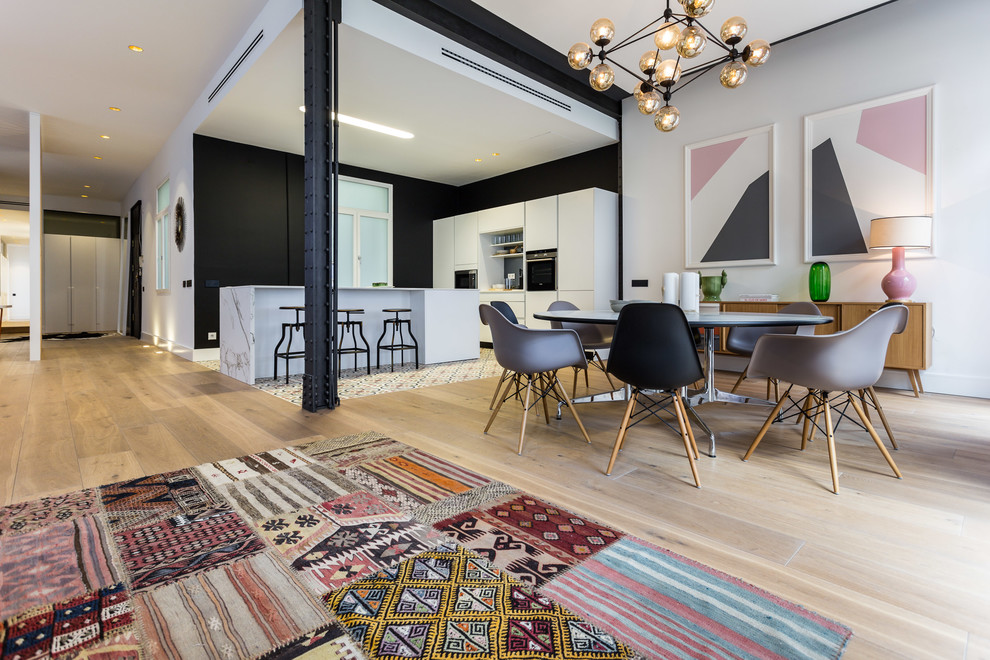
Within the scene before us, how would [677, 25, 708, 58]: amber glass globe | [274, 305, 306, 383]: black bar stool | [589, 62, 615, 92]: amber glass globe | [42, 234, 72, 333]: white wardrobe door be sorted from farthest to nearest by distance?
[42, 234, 72, 333]: white wardrobe door
[274, 305, 306, 383]: black bar stool
[589, 62, 615, 92]: amber glass globe
[677, 25, 708, 58]: amber glass globe

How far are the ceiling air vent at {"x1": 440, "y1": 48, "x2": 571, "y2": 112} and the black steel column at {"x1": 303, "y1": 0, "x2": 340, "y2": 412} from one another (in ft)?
3.95

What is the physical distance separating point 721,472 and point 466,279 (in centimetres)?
640

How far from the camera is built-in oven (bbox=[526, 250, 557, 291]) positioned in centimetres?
680

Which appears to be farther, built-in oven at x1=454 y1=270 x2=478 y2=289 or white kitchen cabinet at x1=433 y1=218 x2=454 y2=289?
white kitchen cabinet at x1=433 y1=218 x2=454 y2=289

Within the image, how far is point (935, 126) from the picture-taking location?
4.03m

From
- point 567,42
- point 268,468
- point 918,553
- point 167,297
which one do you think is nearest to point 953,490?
point 918,553

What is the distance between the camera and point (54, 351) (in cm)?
727

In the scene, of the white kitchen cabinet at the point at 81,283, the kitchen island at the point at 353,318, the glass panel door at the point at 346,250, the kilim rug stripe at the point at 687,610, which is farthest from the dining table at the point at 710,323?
the white kitchen cabinet at the point at 81,283

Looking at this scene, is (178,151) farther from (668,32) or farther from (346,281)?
(668,32)

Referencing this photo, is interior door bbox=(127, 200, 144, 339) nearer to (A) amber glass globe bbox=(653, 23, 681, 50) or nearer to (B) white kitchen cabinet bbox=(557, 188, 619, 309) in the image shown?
(B) white kitchen cabinet bbox=(557, 188, 619, 309)

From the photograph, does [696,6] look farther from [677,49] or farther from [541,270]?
[541,270]

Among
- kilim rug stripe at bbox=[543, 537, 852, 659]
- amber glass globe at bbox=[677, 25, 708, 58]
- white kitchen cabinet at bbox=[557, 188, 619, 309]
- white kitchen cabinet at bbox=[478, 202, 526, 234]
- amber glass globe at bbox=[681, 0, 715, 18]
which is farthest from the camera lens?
white kitchen cabinet at bbox=[478, 202, 526, 234]

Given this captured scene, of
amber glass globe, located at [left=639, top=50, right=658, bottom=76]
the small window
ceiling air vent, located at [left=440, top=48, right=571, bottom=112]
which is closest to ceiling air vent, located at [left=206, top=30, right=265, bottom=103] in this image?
ceiling air vent, located at [left=440, top=48, right=571, bottom=112]

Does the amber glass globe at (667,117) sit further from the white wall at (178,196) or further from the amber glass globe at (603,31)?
the white wall at (178,196)
